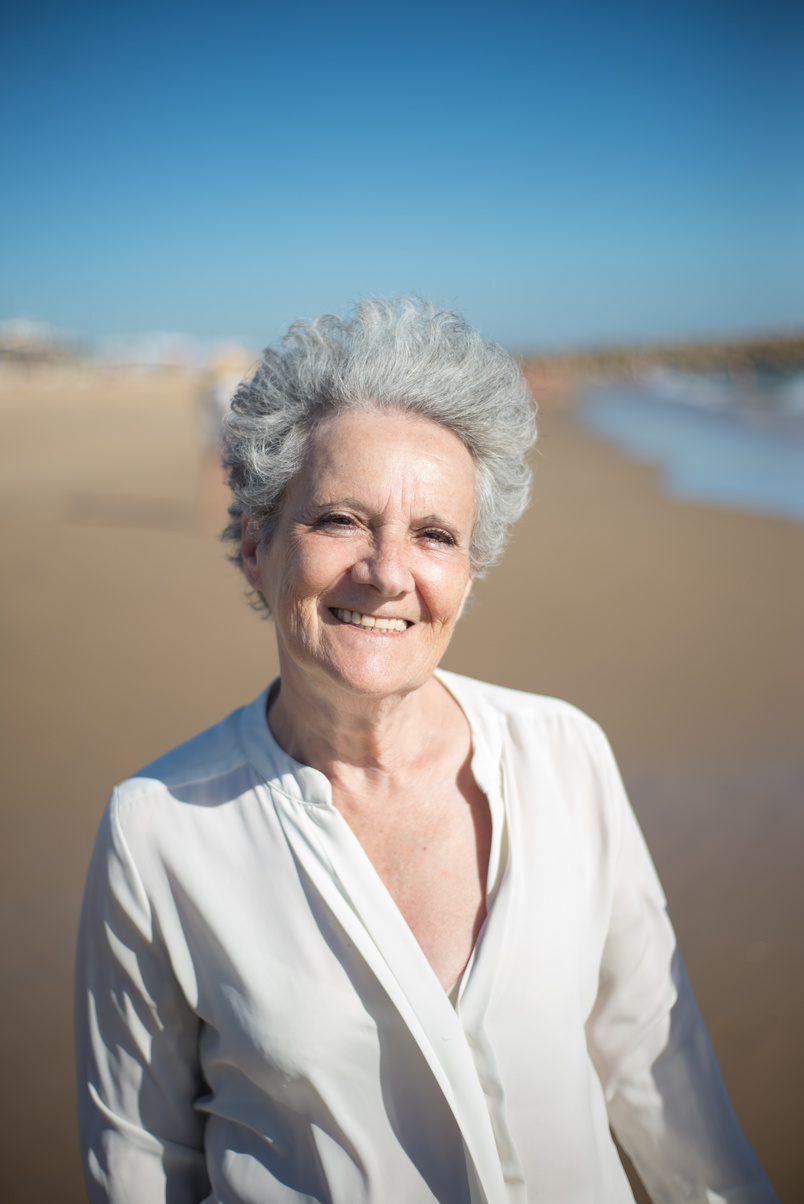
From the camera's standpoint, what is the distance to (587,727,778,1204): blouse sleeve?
5.53ft

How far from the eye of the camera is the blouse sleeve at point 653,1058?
5.53ft

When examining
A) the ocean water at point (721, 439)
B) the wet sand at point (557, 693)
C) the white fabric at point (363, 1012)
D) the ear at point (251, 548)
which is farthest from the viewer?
the ocean water at point (721, 439)

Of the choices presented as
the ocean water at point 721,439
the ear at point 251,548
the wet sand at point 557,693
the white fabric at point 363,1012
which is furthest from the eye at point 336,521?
the ocean water at point 721,439

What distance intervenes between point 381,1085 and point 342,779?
57 centimetres

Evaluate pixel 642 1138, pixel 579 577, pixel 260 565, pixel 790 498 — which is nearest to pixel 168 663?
pixel 579 577

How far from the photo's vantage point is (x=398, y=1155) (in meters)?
1.42

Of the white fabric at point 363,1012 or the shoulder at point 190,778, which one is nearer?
the white fabric at point 363,1012

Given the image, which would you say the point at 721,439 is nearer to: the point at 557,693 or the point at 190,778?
the point at 557,693

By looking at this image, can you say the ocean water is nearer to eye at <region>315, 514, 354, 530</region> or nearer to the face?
the face

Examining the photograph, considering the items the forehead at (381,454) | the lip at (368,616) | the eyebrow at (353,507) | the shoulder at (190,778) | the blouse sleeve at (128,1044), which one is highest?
the forehead at (381,454)

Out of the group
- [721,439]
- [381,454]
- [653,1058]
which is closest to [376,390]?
[381,454]

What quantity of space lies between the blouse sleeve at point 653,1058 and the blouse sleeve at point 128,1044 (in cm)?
90

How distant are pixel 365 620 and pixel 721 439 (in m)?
14.6

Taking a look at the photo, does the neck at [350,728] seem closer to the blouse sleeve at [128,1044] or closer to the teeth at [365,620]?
the teeth at [365,620]
